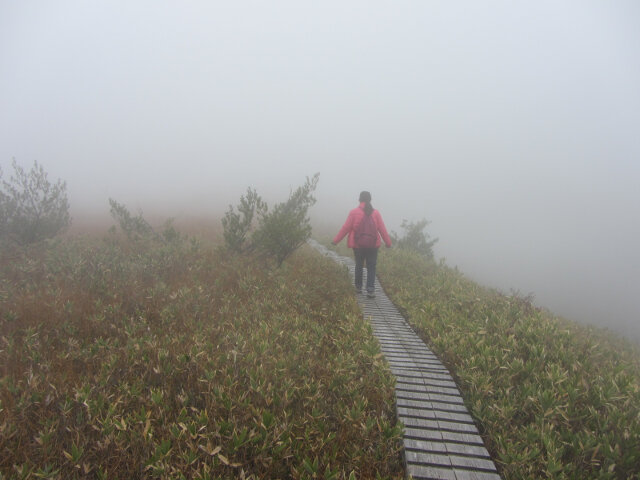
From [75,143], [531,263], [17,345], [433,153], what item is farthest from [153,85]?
[17,345]

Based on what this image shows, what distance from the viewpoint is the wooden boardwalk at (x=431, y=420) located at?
305 cm

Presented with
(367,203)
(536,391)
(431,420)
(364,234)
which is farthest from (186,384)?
(367,203)

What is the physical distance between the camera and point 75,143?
58031mm

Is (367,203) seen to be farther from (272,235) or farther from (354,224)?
(272,235)

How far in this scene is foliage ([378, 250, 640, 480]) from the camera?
312 centimetres

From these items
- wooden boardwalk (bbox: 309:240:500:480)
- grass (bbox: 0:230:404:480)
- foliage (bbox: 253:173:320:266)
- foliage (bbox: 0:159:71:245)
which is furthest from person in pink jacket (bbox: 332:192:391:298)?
foliage (bbox: 0:159:71:245)

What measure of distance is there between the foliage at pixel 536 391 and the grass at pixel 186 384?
3.79 ft

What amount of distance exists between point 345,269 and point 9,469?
8.22 meters

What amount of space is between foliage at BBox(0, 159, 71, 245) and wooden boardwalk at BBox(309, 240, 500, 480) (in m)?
11.1

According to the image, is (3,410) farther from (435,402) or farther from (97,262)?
(97,262)

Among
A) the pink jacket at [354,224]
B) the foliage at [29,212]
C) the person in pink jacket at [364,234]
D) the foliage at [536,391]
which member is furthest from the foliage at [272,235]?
the foliage at [29,212]

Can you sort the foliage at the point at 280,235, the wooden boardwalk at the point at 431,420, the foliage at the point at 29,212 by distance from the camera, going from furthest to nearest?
the foliage at the point at 29,212 → the foliage at the point at 280,235 → the wooden boardwalk at the point at 431,420

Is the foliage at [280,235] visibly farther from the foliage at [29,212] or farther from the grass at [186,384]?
the foliage at [29,212]

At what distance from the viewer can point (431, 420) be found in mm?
3654
